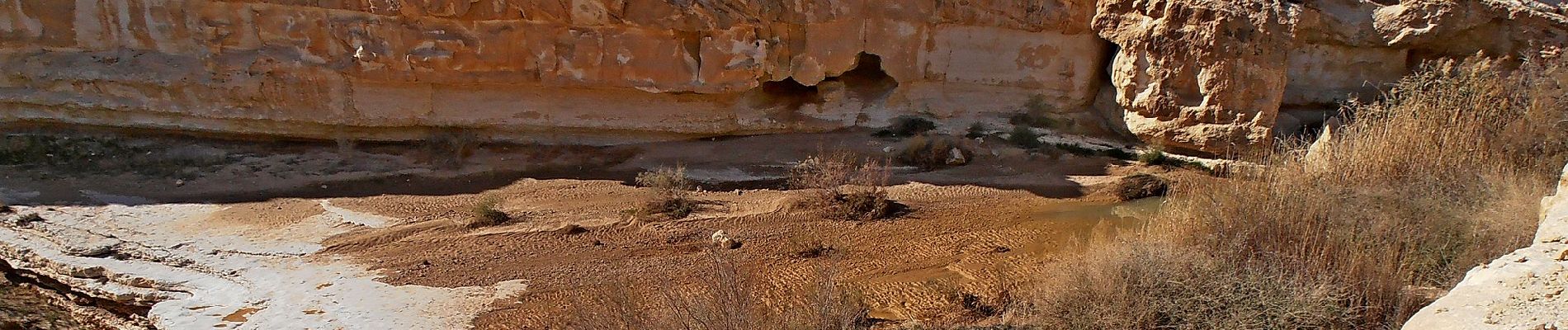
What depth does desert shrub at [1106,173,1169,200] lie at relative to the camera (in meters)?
8.20

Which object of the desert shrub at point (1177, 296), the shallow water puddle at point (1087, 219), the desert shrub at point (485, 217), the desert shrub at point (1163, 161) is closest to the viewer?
the desert shrub at point (1177, 296)

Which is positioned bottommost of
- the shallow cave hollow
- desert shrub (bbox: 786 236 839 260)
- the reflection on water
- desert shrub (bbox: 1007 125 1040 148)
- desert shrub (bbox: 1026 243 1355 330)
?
the reflection on water

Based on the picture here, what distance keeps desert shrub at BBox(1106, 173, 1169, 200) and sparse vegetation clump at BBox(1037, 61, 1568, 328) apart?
2.39m

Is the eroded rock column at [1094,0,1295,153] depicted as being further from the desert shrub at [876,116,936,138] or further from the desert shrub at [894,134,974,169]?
the desert shrub at [876,116,936,138]

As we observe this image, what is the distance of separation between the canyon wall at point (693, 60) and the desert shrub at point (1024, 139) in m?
0.49

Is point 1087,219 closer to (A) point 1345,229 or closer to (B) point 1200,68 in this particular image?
(B) point 1200,68

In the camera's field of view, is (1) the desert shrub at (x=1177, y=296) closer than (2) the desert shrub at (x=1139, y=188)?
Yes

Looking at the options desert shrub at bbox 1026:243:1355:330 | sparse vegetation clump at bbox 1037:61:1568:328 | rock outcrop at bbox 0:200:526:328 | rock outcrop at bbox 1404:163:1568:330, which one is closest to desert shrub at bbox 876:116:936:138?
sparse vegetation clump at bbox 1037:61:1568:328

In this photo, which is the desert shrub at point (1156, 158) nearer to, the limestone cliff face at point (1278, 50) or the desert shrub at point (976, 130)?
the limestone cliff face at point (1278, 50)

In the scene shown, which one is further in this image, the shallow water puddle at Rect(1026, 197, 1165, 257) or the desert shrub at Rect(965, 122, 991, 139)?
the desert shrub at Rect(965, 122, 991, 139)

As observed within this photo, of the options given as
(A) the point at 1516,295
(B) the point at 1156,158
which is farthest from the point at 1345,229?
(B) the point at 1156,158

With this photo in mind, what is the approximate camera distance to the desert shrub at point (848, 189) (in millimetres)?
7621

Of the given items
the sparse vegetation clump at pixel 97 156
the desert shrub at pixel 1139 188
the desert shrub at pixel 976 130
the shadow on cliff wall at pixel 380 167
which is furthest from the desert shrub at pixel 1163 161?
the sparse vegetation clump at pixel 97 156

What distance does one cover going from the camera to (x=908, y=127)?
10164 millimetres
